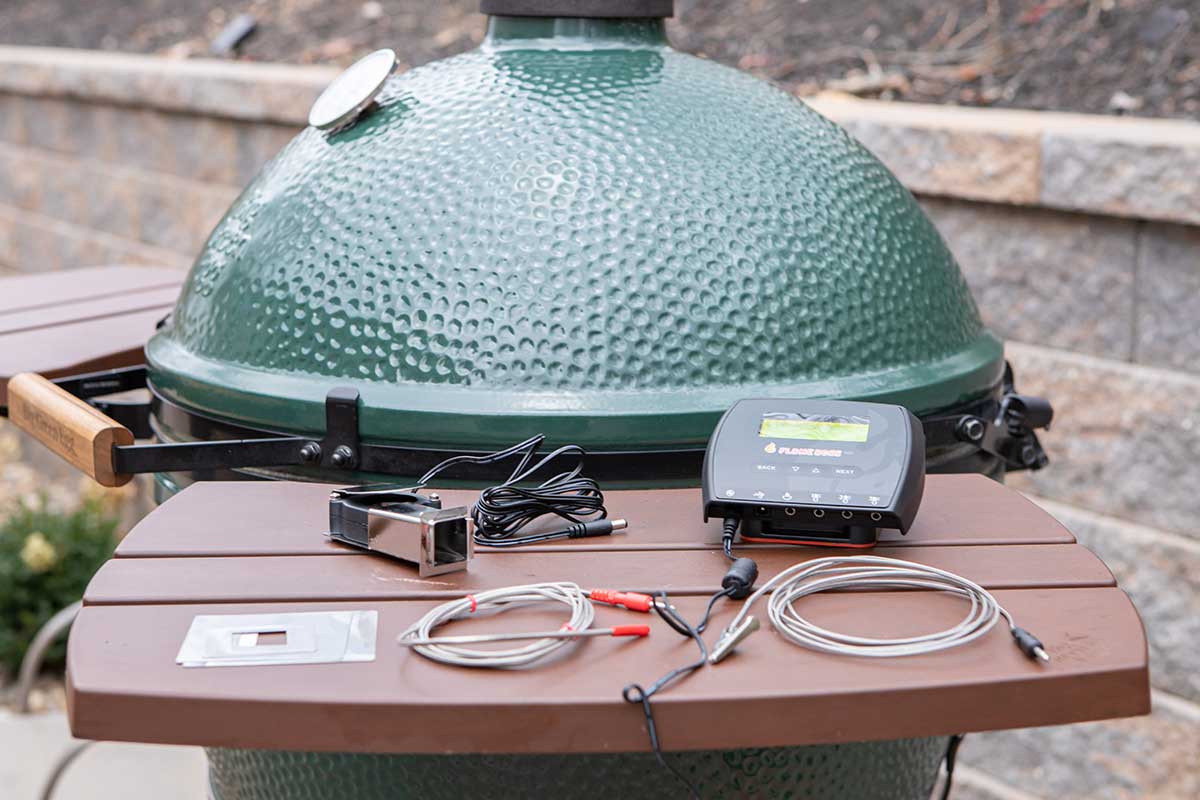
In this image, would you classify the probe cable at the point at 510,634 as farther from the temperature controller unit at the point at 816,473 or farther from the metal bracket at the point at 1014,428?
the metal bracket at the point at 1014,428

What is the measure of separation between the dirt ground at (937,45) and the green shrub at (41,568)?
201 centimetres

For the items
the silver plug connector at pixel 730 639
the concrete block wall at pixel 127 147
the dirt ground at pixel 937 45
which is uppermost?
the dirt ground at pixel 937 45

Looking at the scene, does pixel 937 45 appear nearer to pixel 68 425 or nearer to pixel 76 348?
pixel 76 348

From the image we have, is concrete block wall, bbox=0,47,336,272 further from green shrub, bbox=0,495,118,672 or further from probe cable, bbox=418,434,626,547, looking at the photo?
probe cable, bbox=418,434,626,547

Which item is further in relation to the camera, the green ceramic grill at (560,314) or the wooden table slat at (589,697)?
the green ceramic grill at (560,314)

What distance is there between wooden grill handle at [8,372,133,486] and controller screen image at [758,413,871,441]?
78cm

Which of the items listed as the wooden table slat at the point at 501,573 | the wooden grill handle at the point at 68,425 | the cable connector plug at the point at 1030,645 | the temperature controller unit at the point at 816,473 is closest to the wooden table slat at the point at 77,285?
the wooden grill handle at the point at 68,425

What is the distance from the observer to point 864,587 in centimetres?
127

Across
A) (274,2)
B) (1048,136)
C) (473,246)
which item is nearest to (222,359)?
(473,246)

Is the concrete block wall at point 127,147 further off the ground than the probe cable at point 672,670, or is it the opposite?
the probe cable at point 672,670

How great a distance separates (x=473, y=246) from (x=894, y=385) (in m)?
0.53

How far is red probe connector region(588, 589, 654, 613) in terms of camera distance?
1.21 meters

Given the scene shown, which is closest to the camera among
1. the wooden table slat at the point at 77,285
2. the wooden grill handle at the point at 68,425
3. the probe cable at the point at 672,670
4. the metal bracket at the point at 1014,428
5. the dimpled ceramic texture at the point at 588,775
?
the probe cable at the point at 672,670

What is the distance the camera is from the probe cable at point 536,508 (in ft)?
4.58
